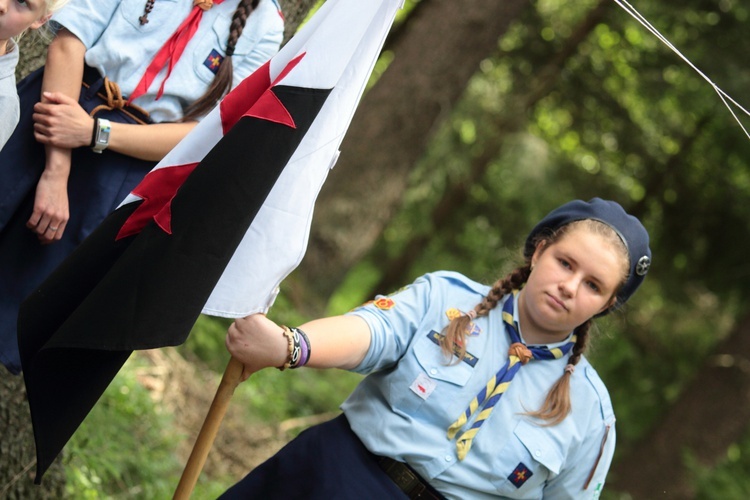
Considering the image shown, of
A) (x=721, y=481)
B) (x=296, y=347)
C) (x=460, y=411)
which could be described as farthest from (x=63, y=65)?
(x=721, y=481)

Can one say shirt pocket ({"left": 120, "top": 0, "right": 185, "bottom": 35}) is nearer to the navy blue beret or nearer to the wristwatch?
the wristwatch

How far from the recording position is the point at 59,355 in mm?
2578

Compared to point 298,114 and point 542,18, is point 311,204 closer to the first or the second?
point 298,114

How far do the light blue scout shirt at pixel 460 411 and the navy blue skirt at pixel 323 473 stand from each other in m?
0.06

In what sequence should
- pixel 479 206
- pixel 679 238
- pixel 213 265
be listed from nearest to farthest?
1. pixel 213 265
2. pixel 679 238
3. pixel 479 206

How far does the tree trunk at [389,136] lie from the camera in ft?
29.4

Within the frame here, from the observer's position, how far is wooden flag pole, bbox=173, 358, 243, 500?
→ 9.13 ft

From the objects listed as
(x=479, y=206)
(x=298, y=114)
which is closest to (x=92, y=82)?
(x=298, y=114)

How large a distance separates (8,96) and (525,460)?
72.6 inches

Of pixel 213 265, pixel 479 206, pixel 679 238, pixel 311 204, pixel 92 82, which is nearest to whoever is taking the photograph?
pixel 213 265

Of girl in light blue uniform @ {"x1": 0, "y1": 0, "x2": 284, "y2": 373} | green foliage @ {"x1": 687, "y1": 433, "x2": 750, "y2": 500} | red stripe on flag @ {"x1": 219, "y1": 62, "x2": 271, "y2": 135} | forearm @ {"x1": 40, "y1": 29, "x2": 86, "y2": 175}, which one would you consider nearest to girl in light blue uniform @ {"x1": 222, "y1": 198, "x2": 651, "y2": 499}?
red stripe on flag @ {"x1": 219, "y1": 62, "x2": 271, "y2": 135}

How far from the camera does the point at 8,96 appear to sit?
271 centimetres

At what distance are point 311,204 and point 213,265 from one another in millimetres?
369

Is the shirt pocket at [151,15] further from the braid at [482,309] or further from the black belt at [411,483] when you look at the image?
the black belt at [411,483]
